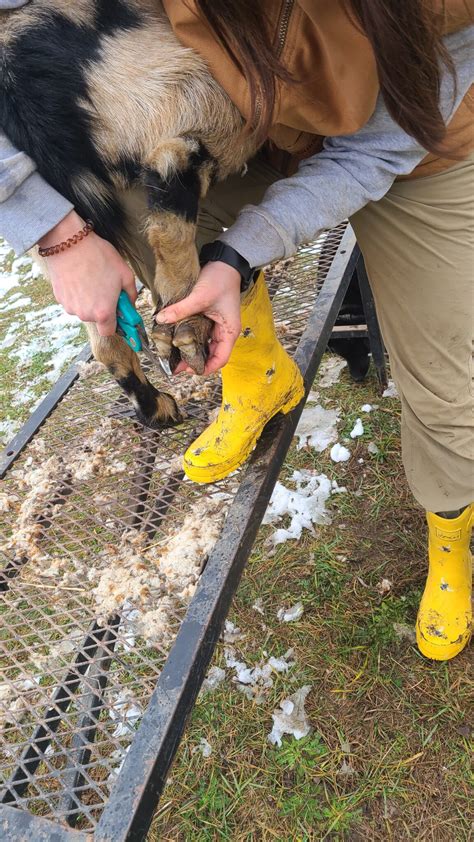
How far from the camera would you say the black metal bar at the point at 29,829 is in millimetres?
1012

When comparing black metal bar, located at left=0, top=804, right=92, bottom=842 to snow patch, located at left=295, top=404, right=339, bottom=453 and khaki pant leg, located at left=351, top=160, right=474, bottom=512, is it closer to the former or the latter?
khaki pant leg, located at left=351, top=160, right=474, bottom=512

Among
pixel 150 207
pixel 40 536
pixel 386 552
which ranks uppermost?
pixel 150 207

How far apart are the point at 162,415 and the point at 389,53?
132 cm

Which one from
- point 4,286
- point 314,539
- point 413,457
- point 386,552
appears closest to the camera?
point 413,457

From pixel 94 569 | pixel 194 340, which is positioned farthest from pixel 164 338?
pixel 94 569

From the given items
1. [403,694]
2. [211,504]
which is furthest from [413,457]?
[403,694]

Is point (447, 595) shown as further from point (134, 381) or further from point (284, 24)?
point (284, 24)

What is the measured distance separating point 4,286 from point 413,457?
4.43 metres

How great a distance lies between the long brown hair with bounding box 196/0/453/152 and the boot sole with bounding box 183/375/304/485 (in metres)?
0.83

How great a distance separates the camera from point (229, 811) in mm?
1710

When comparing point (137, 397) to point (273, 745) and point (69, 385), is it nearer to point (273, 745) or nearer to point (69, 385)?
point (69, 385)

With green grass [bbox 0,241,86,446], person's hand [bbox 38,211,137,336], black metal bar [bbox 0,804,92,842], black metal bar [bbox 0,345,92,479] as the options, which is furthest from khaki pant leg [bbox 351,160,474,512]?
green grass [bbox 0,241,86,446]

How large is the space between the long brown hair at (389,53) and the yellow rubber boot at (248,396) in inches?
25.1

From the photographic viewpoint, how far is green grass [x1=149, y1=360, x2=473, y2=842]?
1.62 m
